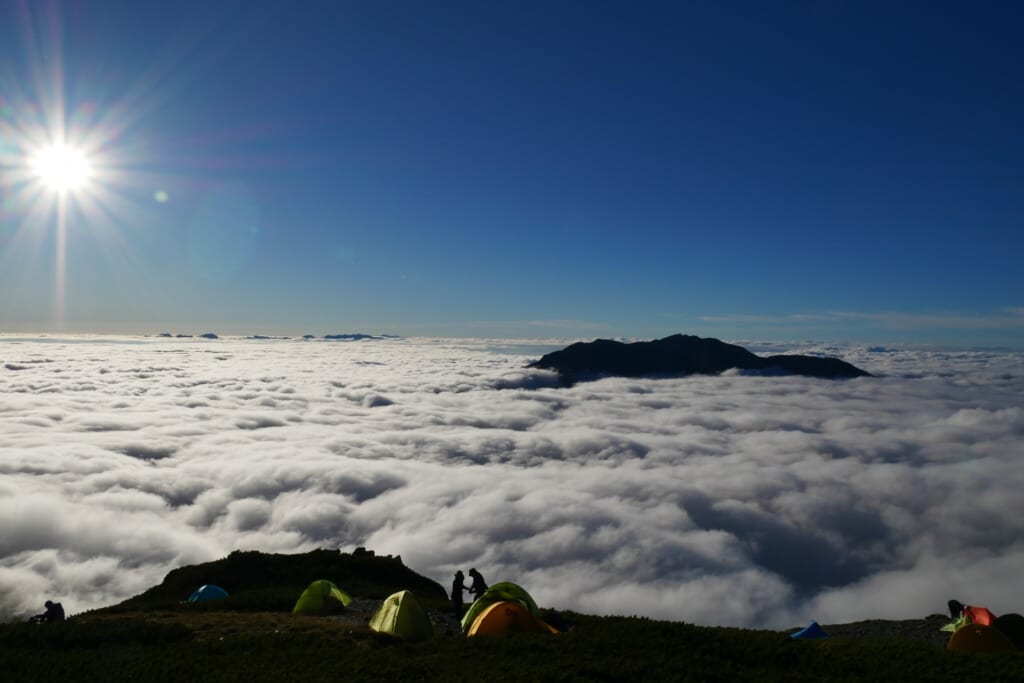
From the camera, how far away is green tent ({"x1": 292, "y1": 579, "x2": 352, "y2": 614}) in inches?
1389

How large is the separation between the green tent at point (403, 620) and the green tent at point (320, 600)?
9.85m

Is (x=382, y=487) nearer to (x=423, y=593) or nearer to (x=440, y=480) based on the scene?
(x=440, y=480)

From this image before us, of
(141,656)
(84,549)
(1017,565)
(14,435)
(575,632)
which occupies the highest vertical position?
(141,656)

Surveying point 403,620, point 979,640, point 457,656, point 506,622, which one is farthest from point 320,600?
point 979,640

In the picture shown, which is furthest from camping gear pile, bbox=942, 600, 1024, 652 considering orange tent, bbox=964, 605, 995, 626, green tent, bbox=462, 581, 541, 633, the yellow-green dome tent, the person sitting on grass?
the person sitting on grass

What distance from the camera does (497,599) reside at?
28.2 m

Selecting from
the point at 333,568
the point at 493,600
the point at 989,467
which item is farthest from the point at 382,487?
the point at 989,467

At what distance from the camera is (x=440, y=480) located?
16050 centimetres

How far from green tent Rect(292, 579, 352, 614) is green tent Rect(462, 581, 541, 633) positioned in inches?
503

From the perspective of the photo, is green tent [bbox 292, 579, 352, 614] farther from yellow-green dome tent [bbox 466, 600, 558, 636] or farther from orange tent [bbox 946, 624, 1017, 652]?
orange tent [bbox 946, 624, 1017, 652]

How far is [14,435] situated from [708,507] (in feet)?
741

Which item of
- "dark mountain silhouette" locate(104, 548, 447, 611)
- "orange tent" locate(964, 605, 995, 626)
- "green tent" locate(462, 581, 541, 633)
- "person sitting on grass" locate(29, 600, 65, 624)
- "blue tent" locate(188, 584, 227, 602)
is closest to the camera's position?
"person sitting on grass" locate(29, 600, 65, 624)

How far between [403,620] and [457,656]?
5.85 metres

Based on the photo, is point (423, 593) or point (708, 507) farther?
point (708, 507)
